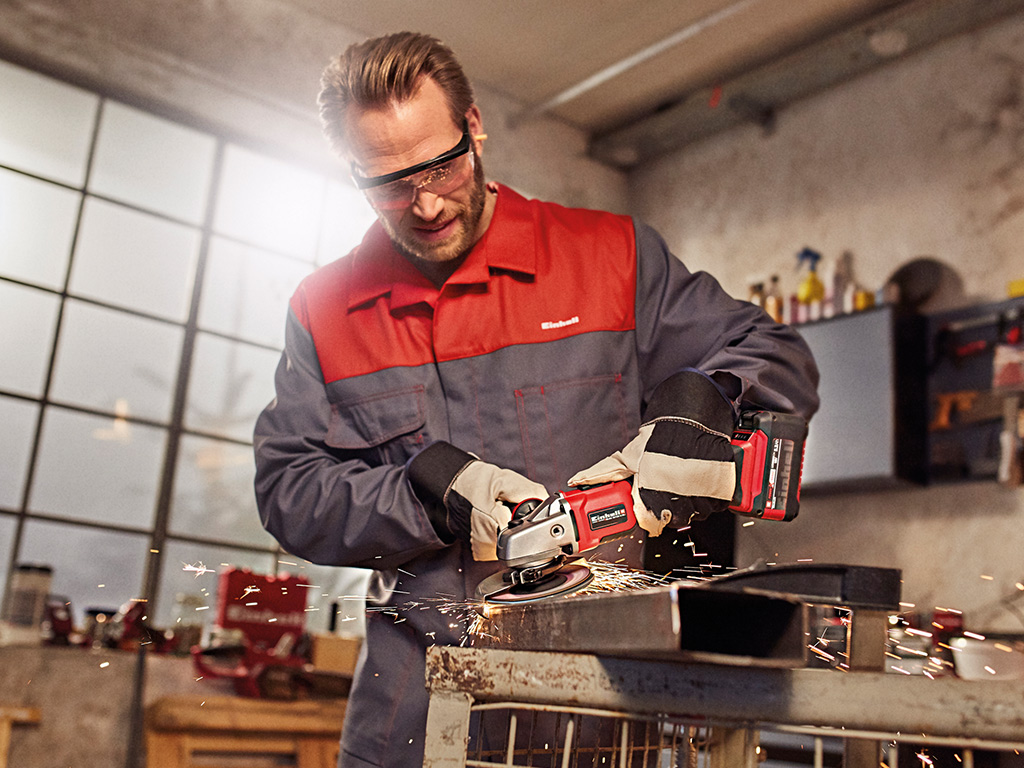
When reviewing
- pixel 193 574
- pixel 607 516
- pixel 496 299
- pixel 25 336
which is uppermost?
pixel 25 336

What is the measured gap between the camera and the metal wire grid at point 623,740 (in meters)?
0.88

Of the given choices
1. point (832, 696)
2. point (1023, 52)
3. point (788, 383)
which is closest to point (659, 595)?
point (832, 696)

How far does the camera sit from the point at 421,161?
1.66 metres

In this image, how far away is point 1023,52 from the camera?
12.9 ft

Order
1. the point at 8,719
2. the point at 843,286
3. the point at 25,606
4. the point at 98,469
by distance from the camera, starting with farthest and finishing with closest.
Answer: the point at 843,286
the point at 98,469
the point at 25,606
the point at 8,719

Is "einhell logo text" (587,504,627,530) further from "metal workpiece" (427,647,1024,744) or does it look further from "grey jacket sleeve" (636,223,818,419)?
"metal workpiece" (427,647,1024,744)

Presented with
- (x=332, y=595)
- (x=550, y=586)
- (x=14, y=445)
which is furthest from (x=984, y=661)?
(x=14, y=445)

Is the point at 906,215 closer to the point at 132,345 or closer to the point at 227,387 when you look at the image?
the point at 227,387

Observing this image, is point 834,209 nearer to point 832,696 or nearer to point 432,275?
point 432,275

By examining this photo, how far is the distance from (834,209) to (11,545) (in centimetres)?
383

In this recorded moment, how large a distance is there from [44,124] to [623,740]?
396cm

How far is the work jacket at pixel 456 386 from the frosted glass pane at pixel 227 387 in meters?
2.52

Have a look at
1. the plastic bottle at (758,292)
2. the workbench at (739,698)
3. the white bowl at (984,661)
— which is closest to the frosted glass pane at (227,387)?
the plastic bottle at (758,292)

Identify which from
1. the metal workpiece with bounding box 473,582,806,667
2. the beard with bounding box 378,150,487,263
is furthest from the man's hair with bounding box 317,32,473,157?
the metal workpiece with bounding box 473,582,806,667
